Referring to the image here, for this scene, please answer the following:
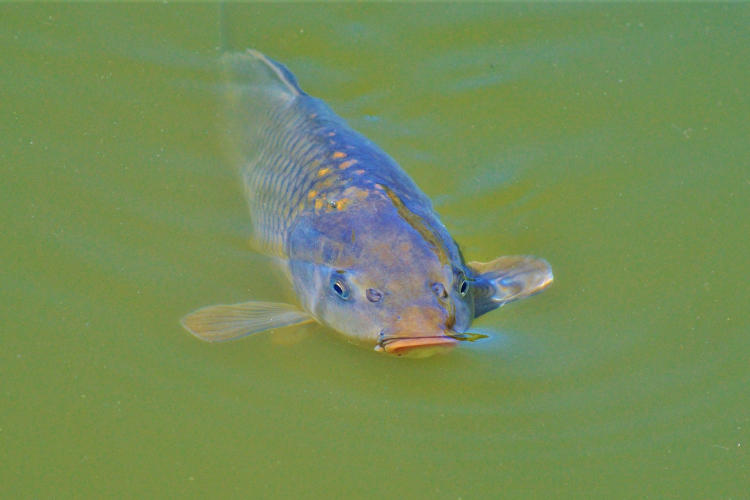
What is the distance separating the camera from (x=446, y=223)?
3279 mm

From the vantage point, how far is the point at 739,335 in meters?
2.76

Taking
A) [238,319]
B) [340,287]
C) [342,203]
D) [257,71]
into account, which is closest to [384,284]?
[340,287]

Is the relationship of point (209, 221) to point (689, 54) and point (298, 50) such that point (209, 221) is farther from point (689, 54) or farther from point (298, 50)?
point (689, 54)

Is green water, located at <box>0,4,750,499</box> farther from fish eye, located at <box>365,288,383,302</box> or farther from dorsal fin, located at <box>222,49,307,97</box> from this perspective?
fish eye, located at <box>365,288,383,302</box>

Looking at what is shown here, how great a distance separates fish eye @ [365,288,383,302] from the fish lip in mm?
127

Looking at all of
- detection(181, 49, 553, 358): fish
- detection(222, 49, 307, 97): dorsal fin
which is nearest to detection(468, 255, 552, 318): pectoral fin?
detection(181, 49, 553, 358): fish

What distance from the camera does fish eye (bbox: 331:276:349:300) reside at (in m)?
2.44

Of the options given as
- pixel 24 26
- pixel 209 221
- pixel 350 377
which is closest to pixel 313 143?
pixel 209 221

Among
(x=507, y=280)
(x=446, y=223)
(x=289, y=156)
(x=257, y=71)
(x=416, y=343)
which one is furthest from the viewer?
(x=257, y=71)

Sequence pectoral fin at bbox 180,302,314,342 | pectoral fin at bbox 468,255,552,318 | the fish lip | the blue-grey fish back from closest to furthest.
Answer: the fish lip < pectoral fin at bbox 180,302,314,342 < pectoral fin at bbox 468,255,552,318 < the blue-grey fish back

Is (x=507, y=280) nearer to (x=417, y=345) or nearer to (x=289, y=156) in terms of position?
(x=417, y=345)

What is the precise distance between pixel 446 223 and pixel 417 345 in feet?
3.99

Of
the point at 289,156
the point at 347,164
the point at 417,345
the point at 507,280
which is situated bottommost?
the point at 417,345

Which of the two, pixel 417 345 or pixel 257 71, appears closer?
pixel 417 345
